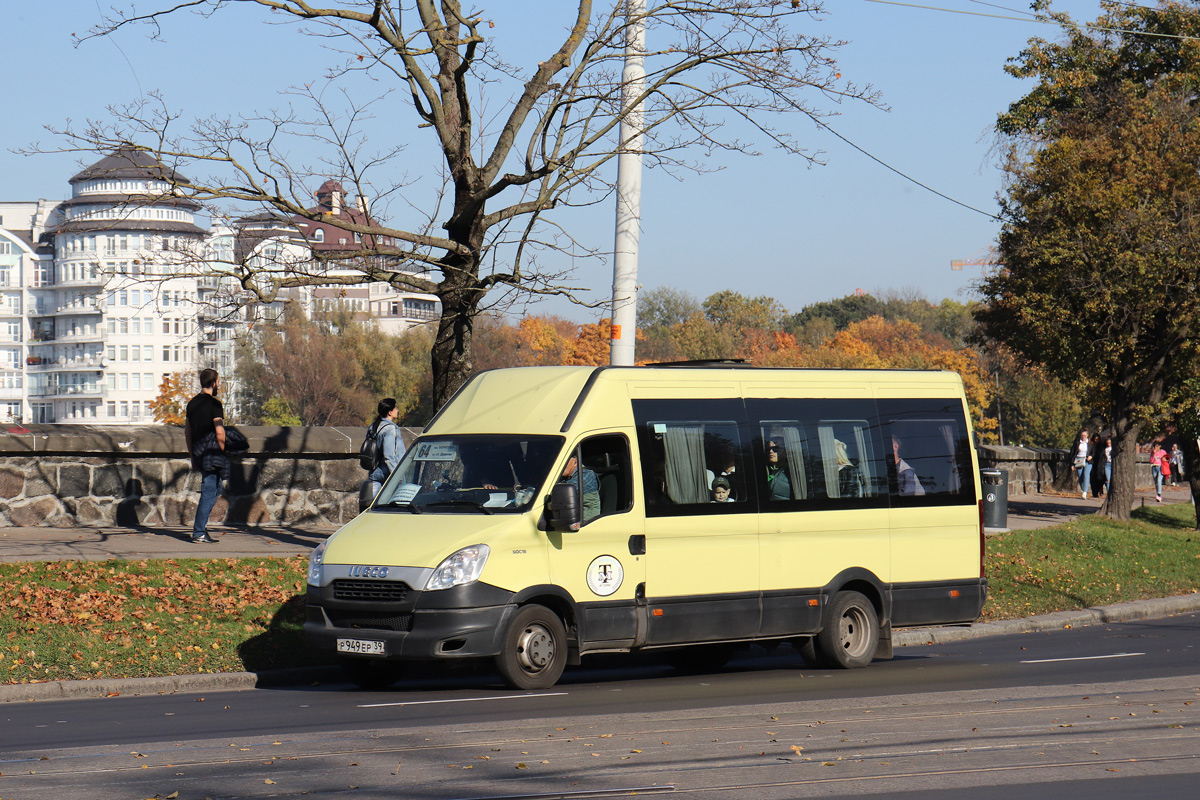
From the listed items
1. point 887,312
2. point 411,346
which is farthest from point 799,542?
point 887,312

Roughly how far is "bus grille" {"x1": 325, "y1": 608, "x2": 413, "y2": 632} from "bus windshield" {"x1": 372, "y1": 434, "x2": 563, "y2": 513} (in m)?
0.98

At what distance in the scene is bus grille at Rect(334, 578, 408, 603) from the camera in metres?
10.2

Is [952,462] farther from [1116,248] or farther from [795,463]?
[1116,248]

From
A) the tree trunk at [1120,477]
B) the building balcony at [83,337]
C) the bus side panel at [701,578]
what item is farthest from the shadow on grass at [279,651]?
the building balcony at [83,337]

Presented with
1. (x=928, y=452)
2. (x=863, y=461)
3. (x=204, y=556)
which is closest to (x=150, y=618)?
(x=204, y=556)

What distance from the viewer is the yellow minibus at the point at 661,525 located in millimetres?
10289

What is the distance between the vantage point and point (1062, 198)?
25469 mm

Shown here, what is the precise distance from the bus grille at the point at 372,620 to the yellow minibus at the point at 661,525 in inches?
0.5

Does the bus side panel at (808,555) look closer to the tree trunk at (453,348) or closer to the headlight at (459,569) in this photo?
the headlight at (459,569)

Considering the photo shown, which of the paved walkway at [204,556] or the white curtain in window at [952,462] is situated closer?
the paved walkway at [204,556]

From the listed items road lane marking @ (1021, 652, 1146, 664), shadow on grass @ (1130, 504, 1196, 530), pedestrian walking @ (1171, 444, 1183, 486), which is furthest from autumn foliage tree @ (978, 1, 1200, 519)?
pedestrian walking @ (1171, 444, 1183, 486)

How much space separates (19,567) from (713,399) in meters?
6.71

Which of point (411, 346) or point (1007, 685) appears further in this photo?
point (411, 346)

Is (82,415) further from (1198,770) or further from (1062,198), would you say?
(1198,770)
